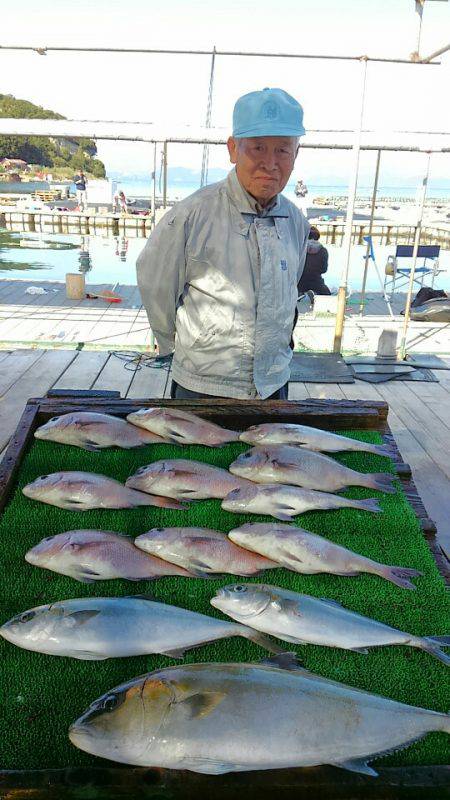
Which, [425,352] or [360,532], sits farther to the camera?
[425,352]

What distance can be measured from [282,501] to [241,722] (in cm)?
83

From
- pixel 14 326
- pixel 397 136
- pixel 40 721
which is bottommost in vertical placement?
pixel 14 326

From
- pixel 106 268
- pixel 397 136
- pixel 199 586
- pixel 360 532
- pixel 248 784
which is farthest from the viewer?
pixel 106 268

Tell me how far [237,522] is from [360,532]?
0.37m

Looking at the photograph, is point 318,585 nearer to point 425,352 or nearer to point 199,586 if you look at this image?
point 199,586

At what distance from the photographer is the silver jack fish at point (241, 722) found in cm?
101

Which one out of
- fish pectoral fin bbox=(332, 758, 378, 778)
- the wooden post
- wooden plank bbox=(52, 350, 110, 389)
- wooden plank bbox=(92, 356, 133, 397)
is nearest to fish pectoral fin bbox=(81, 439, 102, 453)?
fish pectoral fin bbox=(332, 758, 378, 778)

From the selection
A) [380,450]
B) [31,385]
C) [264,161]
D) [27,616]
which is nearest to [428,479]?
[380,450]

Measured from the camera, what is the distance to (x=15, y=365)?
17.9ft

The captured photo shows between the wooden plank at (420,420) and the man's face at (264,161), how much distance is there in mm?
2088

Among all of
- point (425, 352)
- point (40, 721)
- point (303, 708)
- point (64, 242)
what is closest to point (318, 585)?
point (303, 708)

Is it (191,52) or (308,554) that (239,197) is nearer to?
(308,554)

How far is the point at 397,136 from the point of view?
5391 millimetres

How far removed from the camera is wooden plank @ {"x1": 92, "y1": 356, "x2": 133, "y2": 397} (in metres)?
5.04
